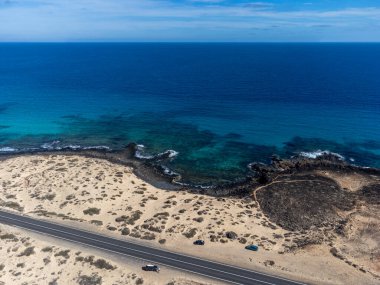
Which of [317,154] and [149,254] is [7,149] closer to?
[149,254]

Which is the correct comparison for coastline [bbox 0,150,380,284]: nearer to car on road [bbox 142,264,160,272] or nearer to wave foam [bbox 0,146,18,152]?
car on road [bbox 142,264,160,272]

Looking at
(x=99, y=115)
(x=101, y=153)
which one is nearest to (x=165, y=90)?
(x=99, y=115)

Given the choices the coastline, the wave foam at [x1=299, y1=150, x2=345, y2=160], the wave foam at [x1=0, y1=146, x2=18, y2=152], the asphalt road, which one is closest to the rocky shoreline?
the coastline

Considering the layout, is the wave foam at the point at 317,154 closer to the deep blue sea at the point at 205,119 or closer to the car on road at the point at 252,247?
the deep blue sea at the point at 205,119

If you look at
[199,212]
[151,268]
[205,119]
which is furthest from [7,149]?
[151,268]

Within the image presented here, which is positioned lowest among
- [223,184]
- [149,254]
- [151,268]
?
[149,254]

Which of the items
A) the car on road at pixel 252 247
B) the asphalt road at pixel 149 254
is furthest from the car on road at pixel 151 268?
the car on road at pixel 252 247
